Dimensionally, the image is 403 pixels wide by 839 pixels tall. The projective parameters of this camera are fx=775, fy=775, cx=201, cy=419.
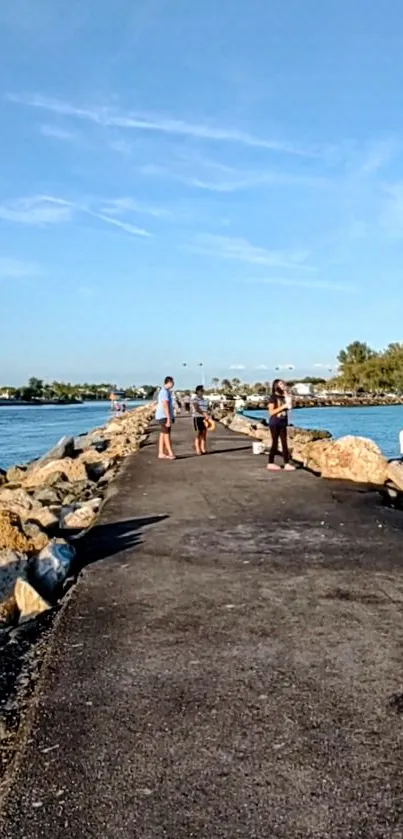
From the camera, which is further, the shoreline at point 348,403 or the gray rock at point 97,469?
the shoreline at point 348,403

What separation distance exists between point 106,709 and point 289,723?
77cm

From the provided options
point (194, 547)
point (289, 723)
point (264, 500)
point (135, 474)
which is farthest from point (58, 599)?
point (135, 474)

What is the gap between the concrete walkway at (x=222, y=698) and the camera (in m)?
2.48

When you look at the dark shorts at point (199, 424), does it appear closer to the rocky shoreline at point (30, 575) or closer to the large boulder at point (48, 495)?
the rocky shoreline at point (30, 575)

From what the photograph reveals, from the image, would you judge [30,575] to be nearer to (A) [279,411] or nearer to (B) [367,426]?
(A) [279,411]

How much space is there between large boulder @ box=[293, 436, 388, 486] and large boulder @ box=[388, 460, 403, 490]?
7cm

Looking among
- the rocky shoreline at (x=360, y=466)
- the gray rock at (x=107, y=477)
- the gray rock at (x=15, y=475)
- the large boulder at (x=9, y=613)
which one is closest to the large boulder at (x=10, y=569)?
the large boulder at (x=9, y=613)

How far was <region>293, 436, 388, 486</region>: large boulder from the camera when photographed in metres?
11.1

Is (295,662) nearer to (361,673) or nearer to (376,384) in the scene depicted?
(361,673)

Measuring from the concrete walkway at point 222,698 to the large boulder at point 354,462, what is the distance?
450 cm

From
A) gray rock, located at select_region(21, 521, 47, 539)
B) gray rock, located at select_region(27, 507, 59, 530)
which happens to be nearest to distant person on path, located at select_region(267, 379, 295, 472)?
gray rock, located at select_region(27, 507, 59, 530)

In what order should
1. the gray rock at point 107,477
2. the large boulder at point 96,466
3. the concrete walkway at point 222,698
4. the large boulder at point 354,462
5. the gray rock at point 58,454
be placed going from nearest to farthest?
1. the concrete walkway at point 222,698
2. the large boulder at point 354,462
3. the gray rock at point 107,477
4. the large boulder at point 96,466
5. the gray rock at point 58,454

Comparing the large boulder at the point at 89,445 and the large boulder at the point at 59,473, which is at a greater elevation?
the large boulder at the point at 59,473

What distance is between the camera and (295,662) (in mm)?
3709
